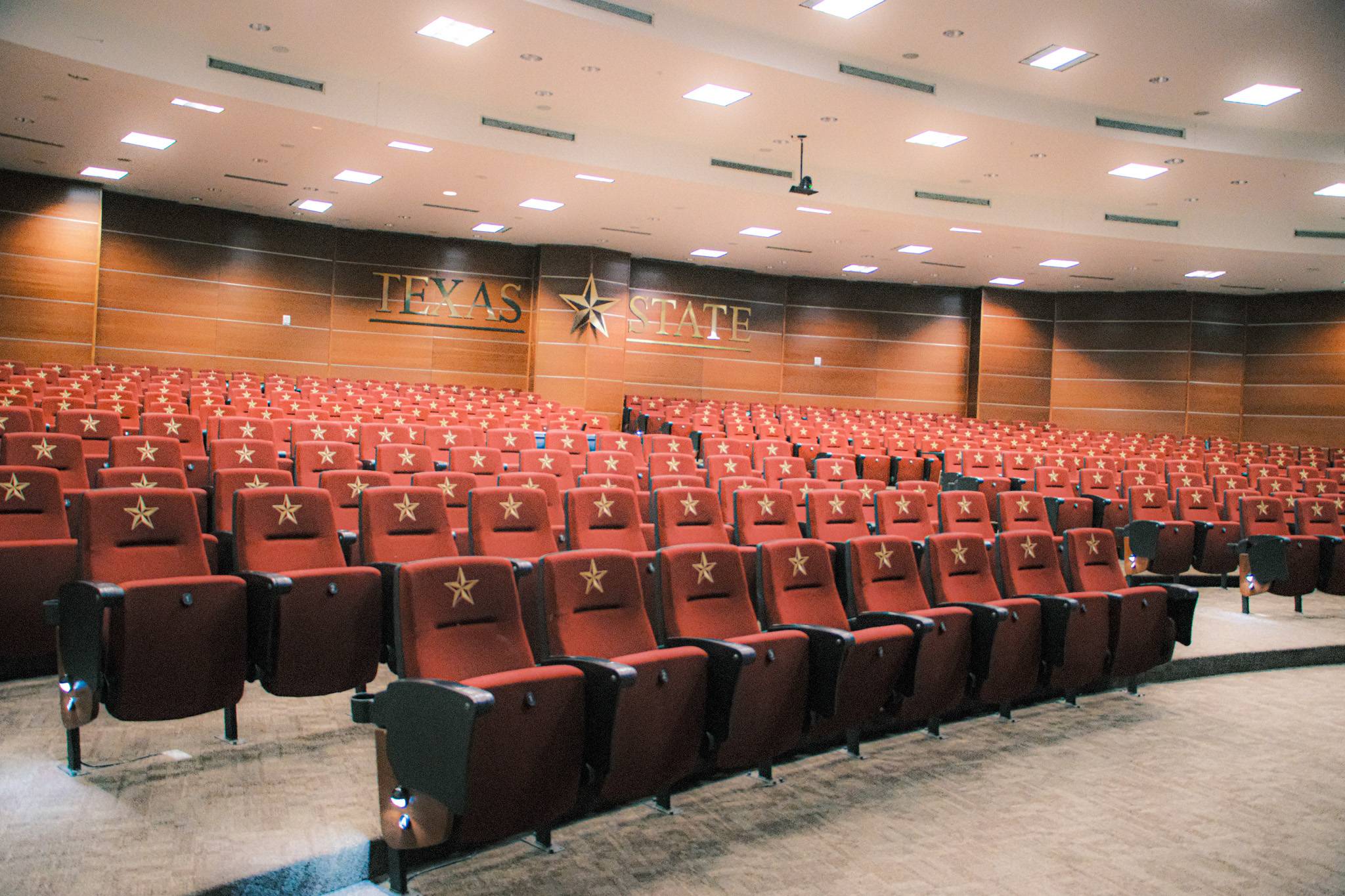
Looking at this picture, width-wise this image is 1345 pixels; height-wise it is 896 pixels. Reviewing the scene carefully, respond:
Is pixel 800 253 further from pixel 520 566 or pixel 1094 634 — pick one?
pixel 520 566

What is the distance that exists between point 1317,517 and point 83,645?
7047 mm

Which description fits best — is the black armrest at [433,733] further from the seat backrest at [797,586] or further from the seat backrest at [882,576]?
the seat backrest at [882,576]

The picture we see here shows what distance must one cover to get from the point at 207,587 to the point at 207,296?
11677 mm

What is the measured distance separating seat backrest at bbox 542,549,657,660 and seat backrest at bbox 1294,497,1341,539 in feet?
18.0

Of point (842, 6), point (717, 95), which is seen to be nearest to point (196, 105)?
point (717, 95)

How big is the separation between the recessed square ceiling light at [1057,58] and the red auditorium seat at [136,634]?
23.6ft

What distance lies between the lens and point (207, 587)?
2586 millimetres

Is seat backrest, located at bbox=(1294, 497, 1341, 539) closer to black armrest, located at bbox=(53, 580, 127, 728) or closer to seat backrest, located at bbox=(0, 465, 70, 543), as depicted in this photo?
black armrest, located at bbox=(53, 580, 127, 728)

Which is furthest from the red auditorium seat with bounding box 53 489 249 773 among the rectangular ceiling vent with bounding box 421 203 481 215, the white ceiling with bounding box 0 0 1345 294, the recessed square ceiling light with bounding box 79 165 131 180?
the recessed square ceiling light with bounding box 79 165 131 180

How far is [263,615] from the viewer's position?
8.84 ft

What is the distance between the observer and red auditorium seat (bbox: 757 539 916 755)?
2.85 meters

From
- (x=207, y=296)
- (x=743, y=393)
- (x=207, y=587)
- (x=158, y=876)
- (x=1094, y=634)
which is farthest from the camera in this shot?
(x=743, y=393)

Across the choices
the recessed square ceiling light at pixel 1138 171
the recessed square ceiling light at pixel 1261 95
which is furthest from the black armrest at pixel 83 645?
the recessed square ceiling light at pixel 1138 171

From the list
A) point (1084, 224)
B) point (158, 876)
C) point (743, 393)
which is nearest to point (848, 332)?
point (743, 393)
